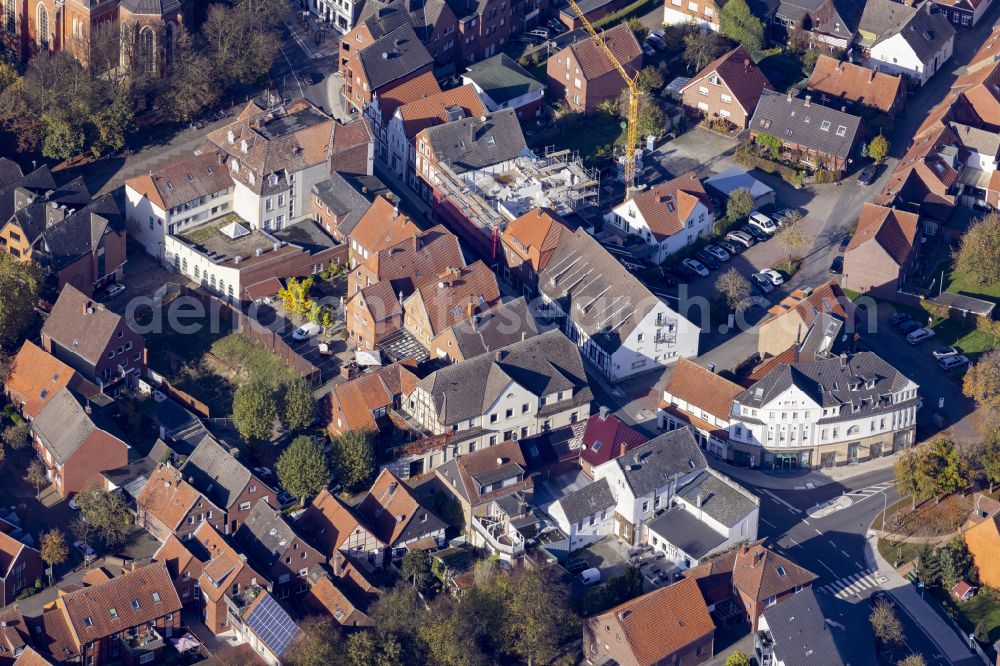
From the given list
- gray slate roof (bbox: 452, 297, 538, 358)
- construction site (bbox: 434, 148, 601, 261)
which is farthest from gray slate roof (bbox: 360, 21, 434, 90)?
gray slate roof (bbox: 452, 297, 538, 358)

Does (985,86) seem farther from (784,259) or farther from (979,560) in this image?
(979,560)

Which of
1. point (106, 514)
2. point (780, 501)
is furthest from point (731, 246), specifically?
point (106, 514)

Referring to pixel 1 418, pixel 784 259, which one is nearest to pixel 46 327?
pixel 1 418

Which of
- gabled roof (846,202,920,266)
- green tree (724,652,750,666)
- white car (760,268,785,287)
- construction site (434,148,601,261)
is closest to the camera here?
green tree (724,652,750,666)

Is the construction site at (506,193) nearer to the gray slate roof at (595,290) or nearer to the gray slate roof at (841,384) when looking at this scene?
the gray slate roof at (595,290)

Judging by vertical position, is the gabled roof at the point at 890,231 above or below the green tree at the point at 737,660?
above

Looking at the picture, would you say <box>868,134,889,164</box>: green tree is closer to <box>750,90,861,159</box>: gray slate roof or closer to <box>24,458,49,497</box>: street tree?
<box>750,90,861,159</box>: gray slate roof

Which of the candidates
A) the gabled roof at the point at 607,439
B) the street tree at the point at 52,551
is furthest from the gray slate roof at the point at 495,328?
the street tree at the point at 52,551
